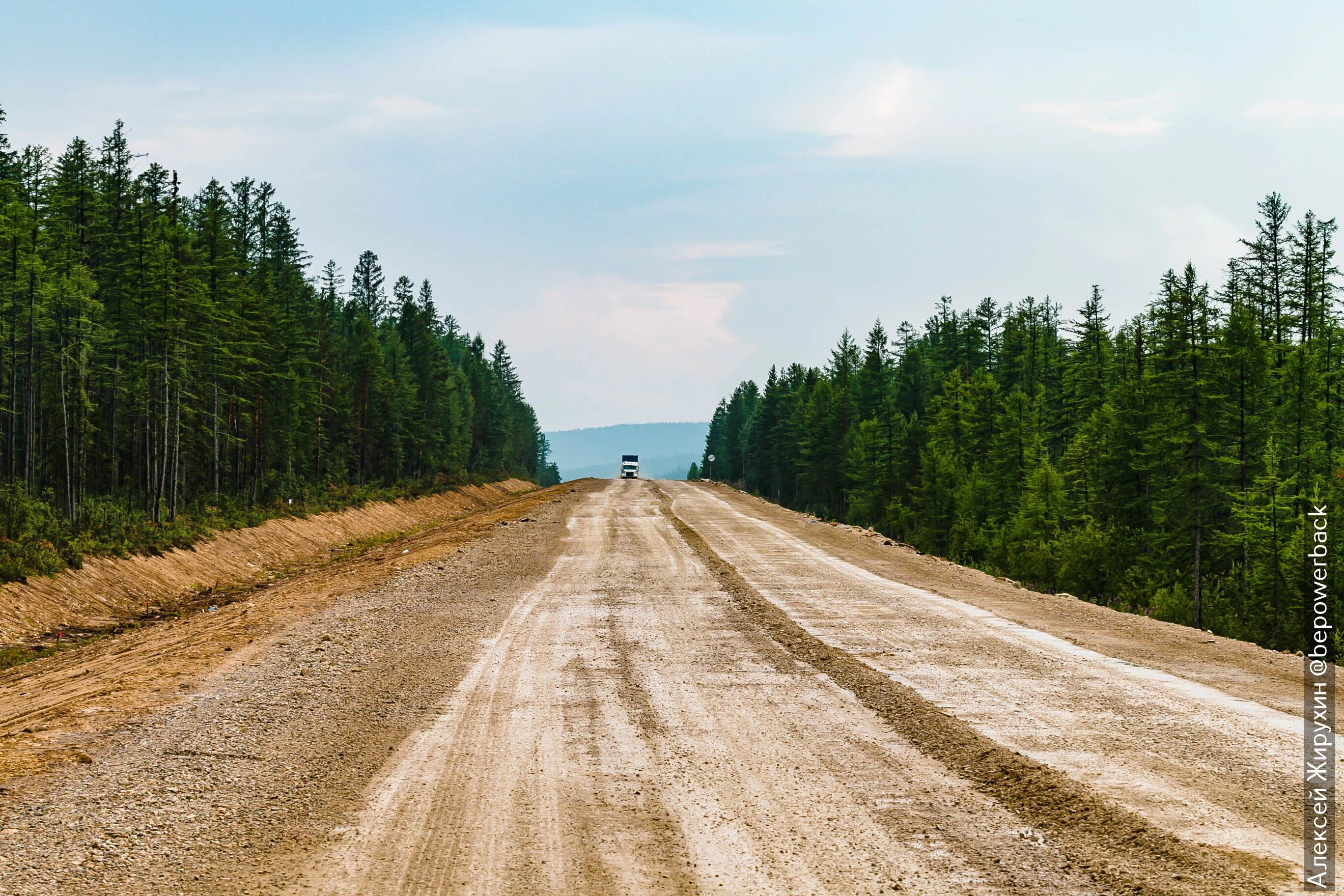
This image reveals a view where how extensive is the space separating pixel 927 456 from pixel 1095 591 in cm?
2009

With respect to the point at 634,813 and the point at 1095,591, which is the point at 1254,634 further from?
the point at 634,813

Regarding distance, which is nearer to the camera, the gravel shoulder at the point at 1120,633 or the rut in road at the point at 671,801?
the rut in road at the point at 671,801

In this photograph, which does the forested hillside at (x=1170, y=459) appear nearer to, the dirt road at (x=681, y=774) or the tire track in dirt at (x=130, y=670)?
the dirt road at (x=681, y=774)

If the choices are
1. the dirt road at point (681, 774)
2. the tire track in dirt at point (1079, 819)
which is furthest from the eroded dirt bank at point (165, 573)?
the tire track in dirt at point (1079, 819)

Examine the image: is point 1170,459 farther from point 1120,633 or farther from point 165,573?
point 165,573

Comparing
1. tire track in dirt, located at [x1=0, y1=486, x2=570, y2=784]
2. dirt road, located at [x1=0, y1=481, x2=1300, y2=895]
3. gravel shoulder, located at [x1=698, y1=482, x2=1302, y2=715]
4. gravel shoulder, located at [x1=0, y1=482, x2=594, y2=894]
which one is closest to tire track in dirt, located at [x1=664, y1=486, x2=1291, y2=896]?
dirt road, located at [x1=0, y1=481, x2=1300, y2=895]

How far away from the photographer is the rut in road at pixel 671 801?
15.1 feet

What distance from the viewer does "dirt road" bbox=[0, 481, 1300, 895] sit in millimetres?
4680

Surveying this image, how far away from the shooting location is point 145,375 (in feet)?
103

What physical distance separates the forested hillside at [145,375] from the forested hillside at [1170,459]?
32.5 metres

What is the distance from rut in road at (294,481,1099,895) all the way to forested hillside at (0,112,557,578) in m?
16.1

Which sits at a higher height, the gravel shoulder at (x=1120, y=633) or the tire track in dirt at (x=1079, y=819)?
the tire track in dirt at (x=1079, y=819)

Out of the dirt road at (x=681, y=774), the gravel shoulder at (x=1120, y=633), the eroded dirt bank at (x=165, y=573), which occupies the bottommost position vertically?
the eroded dirt bank at (x=165, y=573)

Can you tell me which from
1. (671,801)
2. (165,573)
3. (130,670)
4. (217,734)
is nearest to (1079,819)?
(671,801)
